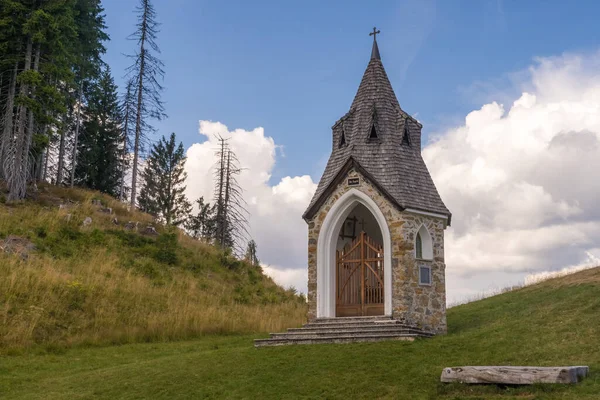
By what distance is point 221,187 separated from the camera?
39094 mm

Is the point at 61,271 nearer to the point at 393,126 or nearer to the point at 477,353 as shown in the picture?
the point at 393,126

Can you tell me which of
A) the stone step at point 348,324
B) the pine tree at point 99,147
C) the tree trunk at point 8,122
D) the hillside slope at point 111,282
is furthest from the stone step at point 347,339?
the pine tree at point 99,147

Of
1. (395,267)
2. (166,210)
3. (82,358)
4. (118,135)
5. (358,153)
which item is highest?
(118,135)

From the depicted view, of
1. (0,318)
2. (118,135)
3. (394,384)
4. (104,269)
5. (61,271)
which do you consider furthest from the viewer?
(118,135)

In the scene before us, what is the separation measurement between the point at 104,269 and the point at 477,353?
1457 cm

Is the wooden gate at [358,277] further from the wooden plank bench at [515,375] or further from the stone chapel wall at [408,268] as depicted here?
the wooden plank bench at [515,375]

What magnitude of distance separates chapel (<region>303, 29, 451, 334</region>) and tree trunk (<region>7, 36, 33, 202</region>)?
1620 cm

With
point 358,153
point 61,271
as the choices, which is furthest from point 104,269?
point 358,153

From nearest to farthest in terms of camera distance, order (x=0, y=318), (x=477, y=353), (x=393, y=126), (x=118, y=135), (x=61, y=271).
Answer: (x=477, y=353) < (x=0, y=318) < (x=393, y=126) < (x=61, y=271) < (x=118, y=135)

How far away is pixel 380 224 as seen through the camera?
15469 mm

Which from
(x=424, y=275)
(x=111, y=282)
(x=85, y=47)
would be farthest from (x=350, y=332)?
(x=85, y=47)

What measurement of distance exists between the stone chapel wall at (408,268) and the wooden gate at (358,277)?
783 mm

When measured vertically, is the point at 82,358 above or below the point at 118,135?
below

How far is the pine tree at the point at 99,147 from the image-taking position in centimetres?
3888
